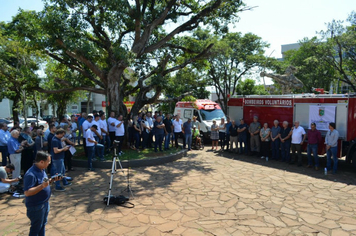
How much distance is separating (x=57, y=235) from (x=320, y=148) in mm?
9513

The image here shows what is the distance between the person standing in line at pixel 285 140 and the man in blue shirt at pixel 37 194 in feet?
31.0

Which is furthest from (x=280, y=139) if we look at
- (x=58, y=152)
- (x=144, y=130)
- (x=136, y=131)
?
(x=58, y=152)

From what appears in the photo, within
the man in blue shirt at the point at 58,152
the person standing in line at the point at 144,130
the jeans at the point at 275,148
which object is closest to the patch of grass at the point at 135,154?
the person standing in line at the point at 144,130

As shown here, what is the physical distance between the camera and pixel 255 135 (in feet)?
39.4

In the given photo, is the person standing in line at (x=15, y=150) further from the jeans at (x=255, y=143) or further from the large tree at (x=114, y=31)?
the jeans at (x=255, y=143)

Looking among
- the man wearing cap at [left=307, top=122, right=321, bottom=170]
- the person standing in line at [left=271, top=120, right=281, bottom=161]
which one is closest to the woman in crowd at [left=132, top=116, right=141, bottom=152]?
the person standing in line at [left=271, top=120, right=281, bottom=161]

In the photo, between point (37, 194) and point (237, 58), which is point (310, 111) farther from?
point (237, 58)

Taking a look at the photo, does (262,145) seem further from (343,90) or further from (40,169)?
(343,90)

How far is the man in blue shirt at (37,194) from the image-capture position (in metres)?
3.64

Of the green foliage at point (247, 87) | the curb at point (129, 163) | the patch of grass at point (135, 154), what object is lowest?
the curb at point (129, 163)

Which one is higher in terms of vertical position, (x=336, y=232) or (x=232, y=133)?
(x=232, y=133)

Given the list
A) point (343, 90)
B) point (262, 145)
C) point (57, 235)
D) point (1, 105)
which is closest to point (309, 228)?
point (57, 235)

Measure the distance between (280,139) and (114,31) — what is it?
9.13m

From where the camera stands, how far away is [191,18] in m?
12.4
